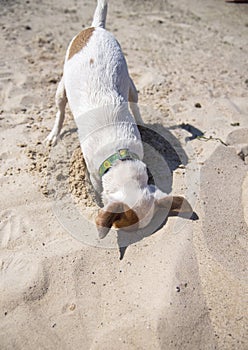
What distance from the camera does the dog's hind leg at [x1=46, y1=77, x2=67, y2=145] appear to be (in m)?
4.37

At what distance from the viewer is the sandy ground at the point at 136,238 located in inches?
105

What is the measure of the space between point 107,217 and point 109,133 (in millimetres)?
987

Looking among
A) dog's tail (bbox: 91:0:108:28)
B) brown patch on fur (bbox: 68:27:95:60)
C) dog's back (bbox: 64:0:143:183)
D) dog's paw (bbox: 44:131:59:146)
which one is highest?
dog's tail (bbox: 91:0:108:28)

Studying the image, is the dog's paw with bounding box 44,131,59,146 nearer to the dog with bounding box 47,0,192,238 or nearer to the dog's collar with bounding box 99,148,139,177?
the dog with bounding box 47,0,192,238

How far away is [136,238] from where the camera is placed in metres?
3.28

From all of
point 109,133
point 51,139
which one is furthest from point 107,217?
point 51,139

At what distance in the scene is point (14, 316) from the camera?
2709mm

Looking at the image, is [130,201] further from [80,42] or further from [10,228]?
[80,42]

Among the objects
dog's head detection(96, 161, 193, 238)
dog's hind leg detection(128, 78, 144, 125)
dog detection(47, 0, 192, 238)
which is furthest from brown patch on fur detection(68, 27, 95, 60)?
dog's head detection(96, 161, 193, 238)

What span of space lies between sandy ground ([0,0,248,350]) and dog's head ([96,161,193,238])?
285mm

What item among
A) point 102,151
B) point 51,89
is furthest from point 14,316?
point 51,89

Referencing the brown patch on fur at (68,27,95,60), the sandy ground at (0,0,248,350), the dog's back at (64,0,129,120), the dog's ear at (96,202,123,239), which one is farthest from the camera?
the brown patch on fur at (68,27,95,60)

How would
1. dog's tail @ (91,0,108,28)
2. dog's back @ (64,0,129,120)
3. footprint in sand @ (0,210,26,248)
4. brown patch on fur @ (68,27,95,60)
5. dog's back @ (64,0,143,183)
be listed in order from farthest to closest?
dog's tail @ (91,0,108,28) < brown patch on fur @ (68,27,95,60) < dog's back @ (64,0,129,120) < dog's back @ (64,0,143,183) < footprint in sand @ (0,210,26,248)

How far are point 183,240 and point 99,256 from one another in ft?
2.61
